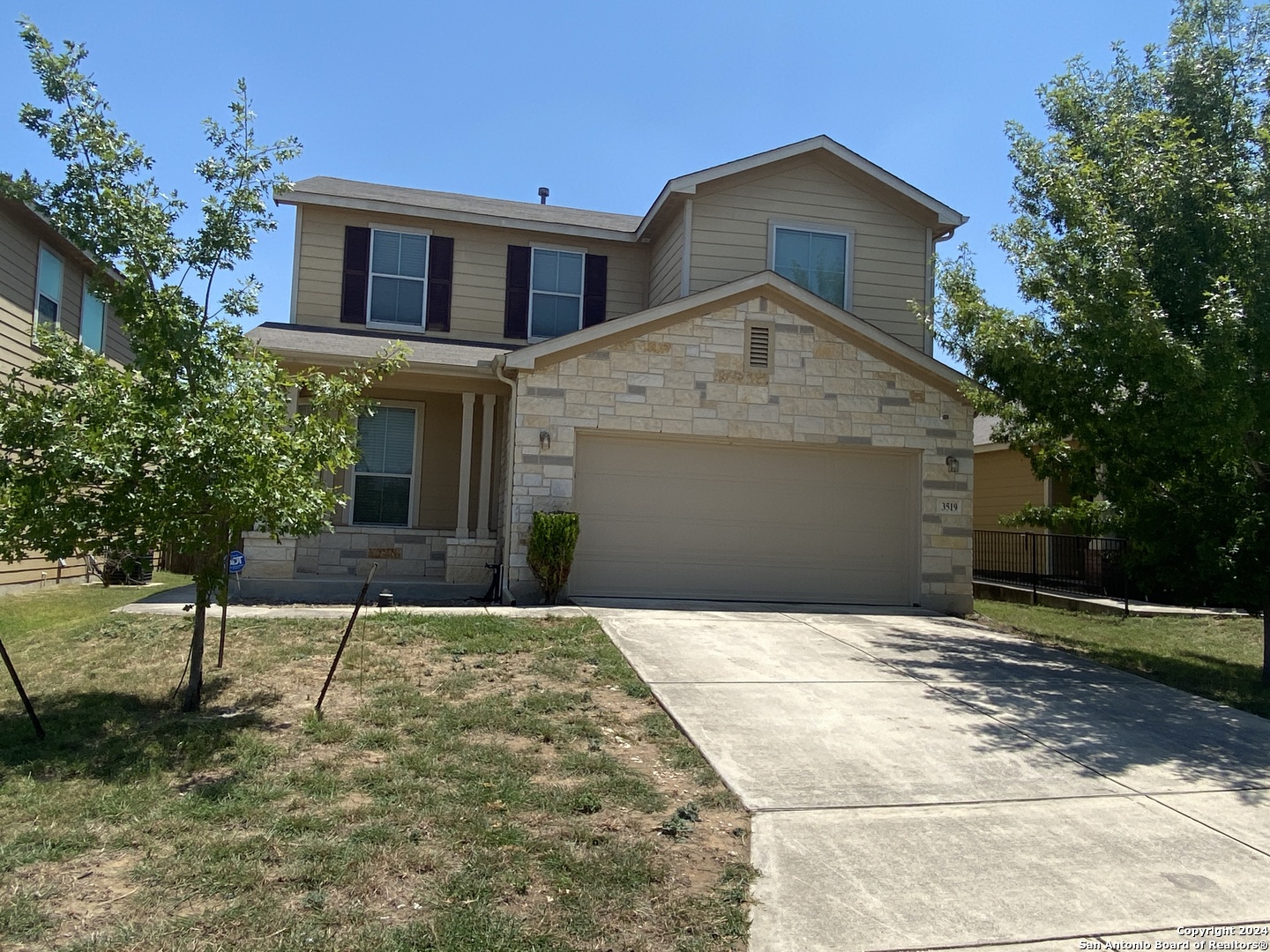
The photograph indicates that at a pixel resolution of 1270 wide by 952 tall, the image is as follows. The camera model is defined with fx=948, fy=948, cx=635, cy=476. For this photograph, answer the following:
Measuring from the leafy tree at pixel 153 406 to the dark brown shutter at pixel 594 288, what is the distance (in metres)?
8.56

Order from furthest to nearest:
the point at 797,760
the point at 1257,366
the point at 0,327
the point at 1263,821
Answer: the point at 0,327, the point at 1257,366, the point at 797,760, the point at 1263,821

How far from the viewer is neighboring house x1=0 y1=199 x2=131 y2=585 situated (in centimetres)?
1281

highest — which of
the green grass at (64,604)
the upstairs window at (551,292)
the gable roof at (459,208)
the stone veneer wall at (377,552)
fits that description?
the gable roof at (459,208)

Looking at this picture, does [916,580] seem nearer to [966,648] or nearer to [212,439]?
[966,648]

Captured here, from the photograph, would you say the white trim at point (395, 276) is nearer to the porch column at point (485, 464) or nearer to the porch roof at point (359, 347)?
the porch roof at point (359, 347)

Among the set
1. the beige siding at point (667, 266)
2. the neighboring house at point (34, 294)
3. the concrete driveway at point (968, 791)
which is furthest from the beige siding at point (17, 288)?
the concrete driveway at point (968, 791)

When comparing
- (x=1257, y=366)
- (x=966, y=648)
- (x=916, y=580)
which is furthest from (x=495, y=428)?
(x=1257, y=366)

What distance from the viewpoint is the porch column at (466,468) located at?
13.1 m

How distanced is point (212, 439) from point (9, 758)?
2109 millimetres

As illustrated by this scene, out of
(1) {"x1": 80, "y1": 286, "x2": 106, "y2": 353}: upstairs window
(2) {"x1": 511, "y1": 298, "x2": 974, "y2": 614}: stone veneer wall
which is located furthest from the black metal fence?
(1) {"x1": 80, "y1": 286, "x2": 106, "y2": 353}: upstairs window

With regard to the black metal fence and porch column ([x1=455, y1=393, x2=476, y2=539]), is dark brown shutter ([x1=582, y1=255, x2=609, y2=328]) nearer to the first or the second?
porch column ([x1=455, y1=393, x2=476, y2=539])

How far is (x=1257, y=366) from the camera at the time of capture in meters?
8.16

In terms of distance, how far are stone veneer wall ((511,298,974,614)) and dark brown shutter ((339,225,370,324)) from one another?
4.36 m

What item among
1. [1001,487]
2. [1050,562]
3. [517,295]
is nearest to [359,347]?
[517,295]
